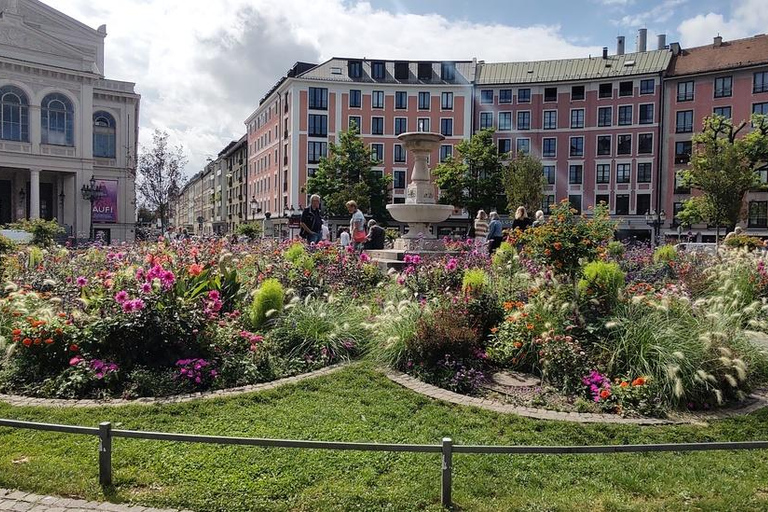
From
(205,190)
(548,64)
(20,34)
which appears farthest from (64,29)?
(205,190)

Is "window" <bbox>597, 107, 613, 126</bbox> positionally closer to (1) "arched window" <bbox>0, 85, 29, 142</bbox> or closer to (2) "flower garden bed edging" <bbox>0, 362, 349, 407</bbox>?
(1) "arched window" <bbox>0, 85, 29, 142</bbox>

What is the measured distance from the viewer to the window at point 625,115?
182 feet

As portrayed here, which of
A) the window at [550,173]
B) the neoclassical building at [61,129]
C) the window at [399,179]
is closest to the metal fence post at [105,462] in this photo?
the neoclassical building at [61,129]

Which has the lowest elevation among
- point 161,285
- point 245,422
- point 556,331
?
point 245,422

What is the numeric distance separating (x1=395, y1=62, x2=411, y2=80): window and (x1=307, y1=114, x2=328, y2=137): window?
29.4 feet

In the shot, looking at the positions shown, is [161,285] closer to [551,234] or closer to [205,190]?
[551,234]

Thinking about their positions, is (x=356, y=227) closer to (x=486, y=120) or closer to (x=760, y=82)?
(x=486, y=120)

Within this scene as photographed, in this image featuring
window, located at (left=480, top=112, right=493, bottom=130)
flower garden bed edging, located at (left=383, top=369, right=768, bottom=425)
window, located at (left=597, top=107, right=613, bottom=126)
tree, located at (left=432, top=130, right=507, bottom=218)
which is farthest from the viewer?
window, located at (left=480, top=112, right=493, bottom=130)

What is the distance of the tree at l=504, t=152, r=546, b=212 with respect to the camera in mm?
49688

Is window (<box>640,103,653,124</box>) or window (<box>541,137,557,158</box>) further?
window (<box>541,137,557,158</box>)

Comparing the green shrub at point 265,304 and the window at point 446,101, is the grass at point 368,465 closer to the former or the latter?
the green shrub at point 265,304

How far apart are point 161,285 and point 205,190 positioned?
129797 millimetres

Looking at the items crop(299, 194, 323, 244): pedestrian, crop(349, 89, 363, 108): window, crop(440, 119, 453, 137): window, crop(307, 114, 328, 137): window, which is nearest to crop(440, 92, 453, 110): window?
crop(440, 119, 453, 137): window

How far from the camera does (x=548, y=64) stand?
5925cm
